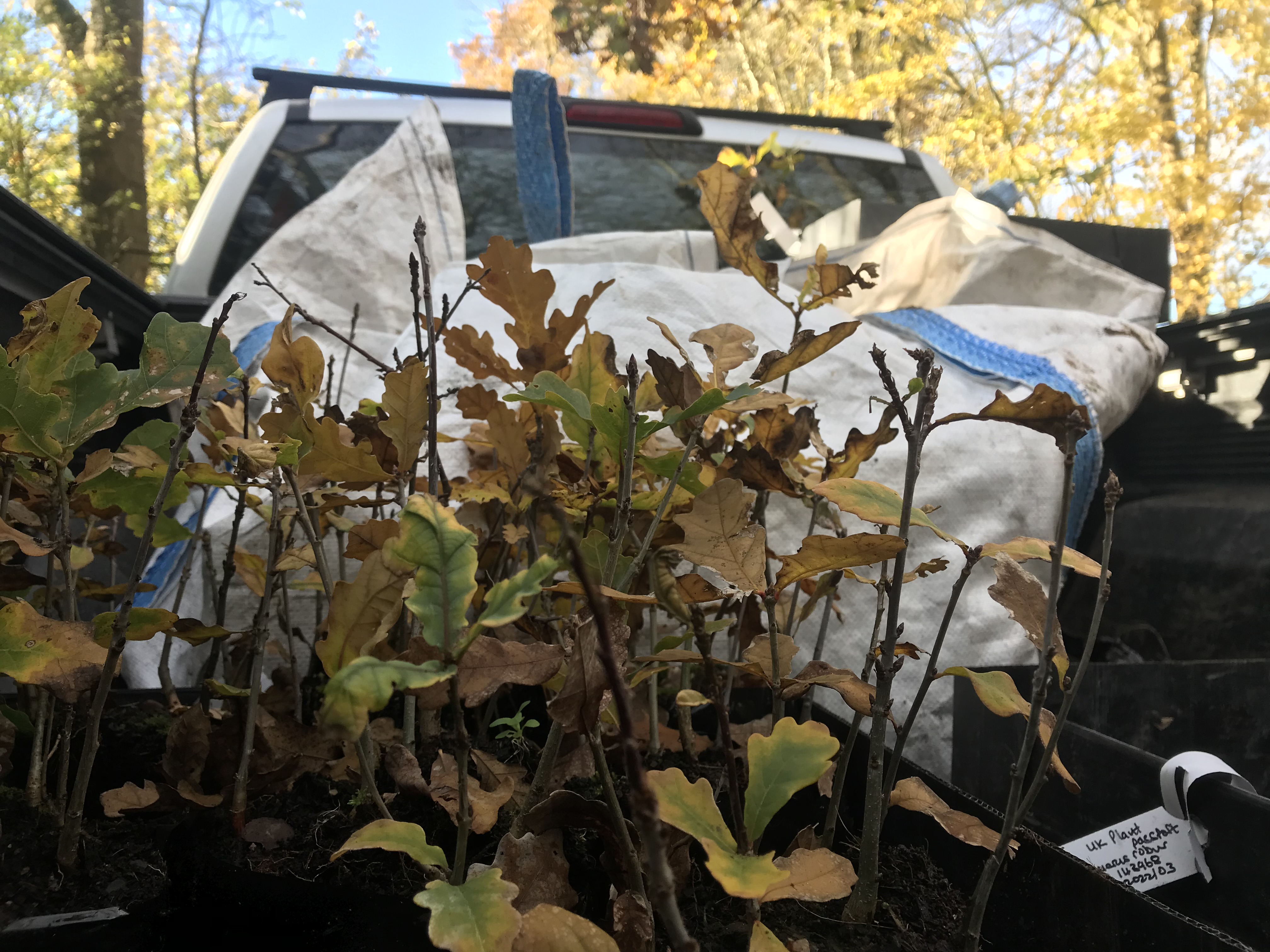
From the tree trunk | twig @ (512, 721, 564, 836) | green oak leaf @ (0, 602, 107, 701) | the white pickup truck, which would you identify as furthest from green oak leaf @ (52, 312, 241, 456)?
the tree trunk

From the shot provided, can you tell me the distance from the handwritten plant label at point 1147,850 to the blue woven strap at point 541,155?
1.67m

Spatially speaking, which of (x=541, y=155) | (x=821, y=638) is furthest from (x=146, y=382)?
(x=541, y=155)

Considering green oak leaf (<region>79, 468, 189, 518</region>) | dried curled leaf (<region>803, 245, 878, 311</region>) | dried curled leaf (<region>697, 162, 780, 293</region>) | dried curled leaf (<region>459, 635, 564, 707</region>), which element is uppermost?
dried curled leaf (<region>697, 162, 780, 293</region>)

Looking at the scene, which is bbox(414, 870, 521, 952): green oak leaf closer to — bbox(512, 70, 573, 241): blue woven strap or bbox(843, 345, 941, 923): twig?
bbox(843, 345, 941, 923): twig

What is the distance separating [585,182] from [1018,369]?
1.91 m

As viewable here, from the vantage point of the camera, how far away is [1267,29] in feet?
23.7

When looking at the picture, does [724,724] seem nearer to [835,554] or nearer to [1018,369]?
[835,554]

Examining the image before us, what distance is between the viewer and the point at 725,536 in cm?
49

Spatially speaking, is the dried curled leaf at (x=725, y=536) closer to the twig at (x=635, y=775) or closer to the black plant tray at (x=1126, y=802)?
the twig at (x=635, y=775)

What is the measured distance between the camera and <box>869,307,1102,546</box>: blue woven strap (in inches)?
53.5

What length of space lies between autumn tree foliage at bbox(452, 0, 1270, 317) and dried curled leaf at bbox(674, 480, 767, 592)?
6.38m

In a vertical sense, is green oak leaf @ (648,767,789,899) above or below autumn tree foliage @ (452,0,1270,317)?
below

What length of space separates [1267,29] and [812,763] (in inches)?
394

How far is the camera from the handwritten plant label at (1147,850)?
659 mm
